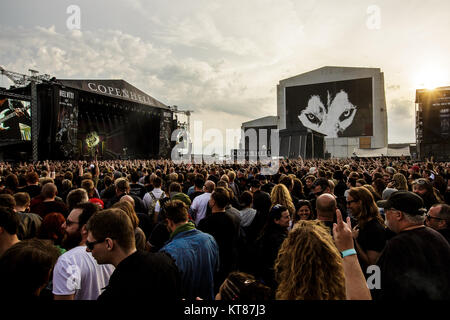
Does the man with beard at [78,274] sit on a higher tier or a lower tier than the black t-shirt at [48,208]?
lower

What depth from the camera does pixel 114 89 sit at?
2447 centimetres

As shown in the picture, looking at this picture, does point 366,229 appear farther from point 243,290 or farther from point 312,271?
point 243,290

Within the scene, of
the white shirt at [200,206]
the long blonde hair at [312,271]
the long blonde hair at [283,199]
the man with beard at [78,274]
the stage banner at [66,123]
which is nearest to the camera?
the long blonde hair at [312,271]

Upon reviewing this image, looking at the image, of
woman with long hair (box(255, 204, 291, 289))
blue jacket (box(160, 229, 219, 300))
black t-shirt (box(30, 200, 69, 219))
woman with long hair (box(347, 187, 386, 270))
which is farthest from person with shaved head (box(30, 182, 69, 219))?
woman with long hair (box(347, 187, 386, 270))

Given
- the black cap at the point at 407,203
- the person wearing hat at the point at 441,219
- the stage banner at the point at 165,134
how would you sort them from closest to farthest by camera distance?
1. the black cap at the point at 407,203
2. the person wearing hat at the point at 441,219
3. the stage banner at the point at 165,134

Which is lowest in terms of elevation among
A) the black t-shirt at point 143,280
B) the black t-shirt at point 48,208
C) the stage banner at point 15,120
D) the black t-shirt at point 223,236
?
the black t-shirt at point 223,236

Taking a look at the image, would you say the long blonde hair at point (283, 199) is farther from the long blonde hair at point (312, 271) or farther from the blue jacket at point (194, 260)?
the long blonde hair at point (312, 271)

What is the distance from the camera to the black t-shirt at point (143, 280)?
1.74m

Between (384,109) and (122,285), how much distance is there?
5194cm

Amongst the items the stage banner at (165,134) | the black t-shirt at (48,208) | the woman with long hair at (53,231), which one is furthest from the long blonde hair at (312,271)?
the stage banner at (165,134)

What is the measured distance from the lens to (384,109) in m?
45.4

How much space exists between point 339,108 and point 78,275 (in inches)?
1934

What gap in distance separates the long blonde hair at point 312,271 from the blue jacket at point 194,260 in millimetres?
1227
